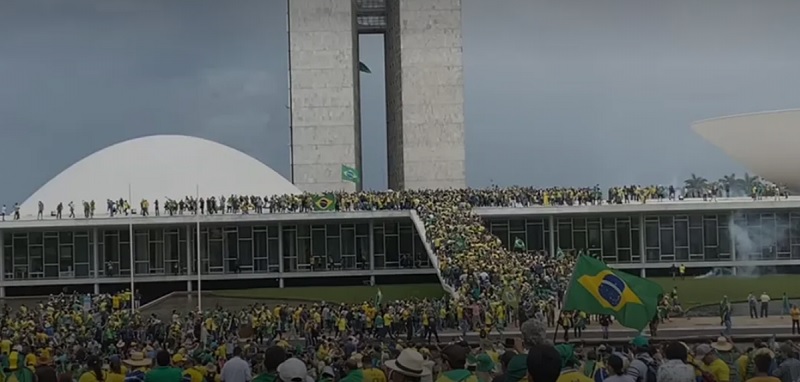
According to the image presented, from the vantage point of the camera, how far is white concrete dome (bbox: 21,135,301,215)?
5594 centimetres

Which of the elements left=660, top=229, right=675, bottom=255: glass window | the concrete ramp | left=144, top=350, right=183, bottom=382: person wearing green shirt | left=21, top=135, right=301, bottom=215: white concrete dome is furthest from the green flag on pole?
left=144, top=350, right=183, bottom=382: person wearing green shirt

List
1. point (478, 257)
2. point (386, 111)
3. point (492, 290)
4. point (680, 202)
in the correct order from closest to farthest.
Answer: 1. point (492, 290)
2. point (478, 257)
3. point (680, 202)
4. point (386, 111)

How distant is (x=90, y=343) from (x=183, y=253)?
2507cm

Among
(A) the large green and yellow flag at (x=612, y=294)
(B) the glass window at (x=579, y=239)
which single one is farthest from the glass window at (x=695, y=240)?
(A) the large green and yellow flag at (x=612, y=294)

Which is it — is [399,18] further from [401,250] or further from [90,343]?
[90,343]

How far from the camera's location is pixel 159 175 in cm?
5738

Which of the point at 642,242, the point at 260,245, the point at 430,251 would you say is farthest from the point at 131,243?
the point at 642,242

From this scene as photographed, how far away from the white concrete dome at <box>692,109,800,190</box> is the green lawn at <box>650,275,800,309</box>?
32.9ft

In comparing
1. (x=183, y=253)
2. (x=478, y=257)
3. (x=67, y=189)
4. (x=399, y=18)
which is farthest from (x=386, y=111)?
(x=478, y=257)

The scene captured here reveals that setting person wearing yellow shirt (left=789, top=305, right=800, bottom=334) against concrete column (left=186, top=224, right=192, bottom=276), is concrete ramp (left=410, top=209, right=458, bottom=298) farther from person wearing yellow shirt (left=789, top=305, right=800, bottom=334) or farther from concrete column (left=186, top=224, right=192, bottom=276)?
concrete column (left=186, top=224, right=192, bottom=276)

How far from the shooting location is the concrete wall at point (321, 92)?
62.0m

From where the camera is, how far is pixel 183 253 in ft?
156

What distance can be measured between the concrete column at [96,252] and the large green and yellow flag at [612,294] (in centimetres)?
3668

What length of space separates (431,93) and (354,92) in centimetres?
453
